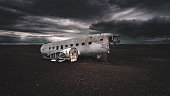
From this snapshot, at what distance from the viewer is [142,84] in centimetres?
908

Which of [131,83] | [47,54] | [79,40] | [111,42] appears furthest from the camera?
[47,54]

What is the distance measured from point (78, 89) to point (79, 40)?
13.1m

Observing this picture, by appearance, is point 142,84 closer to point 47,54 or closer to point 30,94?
point 30,94

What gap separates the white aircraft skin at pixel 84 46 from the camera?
1852 cm

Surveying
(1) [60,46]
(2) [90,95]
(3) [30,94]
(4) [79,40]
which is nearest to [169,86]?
(2) [90,95]

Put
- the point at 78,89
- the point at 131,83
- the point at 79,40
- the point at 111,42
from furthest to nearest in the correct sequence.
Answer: the point at 79,40
the point at 111,42
the point at 131,83
the point at 78,89

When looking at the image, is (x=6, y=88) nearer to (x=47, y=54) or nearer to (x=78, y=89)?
(x=78, y=89)

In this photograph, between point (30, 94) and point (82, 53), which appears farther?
point (82, 53)

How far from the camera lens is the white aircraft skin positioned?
18516 millimetres

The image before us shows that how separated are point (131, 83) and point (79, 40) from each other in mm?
12916

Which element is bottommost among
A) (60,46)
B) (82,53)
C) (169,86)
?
(169,86)

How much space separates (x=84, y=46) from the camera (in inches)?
775

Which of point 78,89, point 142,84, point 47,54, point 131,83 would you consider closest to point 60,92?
point 78,89

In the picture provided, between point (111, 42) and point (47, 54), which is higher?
point (111, 42)
